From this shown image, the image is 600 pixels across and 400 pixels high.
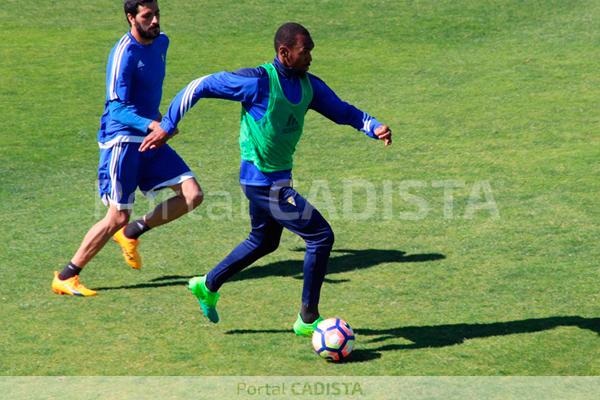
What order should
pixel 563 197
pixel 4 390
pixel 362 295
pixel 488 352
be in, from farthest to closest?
pixel 563 197
pixel 362 295
pixel 488 352
pixel 4 390

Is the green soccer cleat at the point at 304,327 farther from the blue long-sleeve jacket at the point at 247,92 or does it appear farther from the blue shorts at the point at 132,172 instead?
the blue shorts at the point at 132,172

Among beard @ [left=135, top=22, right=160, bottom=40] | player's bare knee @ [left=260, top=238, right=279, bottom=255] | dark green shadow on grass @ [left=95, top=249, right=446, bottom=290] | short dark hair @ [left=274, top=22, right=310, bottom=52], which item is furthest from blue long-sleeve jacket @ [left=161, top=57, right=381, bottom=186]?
dark green shadow on grass @ [left=95, top=249, right=446, bottom=290]

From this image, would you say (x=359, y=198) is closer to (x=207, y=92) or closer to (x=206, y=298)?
(x=206, y=298)

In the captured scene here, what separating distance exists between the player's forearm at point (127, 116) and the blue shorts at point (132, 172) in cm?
30

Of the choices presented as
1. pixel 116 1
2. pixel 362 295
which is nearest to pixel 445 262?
pixel 362 295

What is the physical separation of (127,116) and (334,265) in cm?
236

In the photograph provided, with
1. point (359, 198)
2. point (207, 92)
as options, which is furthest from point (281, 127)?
point (359, 198)

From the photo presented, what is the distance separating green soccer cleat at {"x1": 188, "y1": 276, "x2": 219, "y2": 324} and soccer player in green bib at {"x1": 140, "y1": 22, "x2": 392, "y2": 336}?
63 centimetres

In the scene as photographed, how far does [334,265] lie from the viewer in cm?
1039

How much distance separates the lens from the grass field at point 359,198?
323 inches

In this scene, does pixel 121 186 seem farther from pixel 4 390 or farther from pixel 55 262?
pixel 4 390

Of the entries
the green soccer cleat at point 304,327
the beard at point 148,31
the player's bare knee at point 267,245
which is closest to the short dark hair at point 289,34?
the player's bare knee at point 267,245

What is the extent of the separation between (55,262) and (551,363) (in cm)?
482

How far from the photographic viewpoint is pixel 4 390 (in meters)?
7.29
